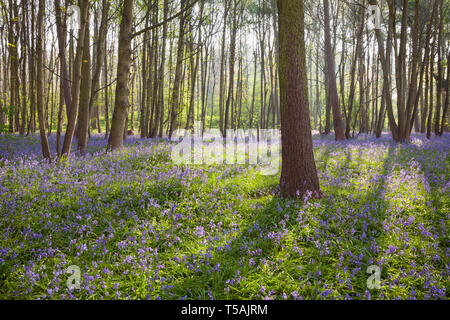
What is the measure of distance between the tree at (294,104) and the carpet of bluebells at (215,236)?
1.71 feet

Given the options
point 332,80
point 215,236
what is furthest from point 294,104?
point 332,80

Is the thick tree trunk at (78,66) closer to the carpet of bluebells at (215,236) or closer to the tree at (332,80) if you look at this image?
the carpet of bluebells at (215,236)

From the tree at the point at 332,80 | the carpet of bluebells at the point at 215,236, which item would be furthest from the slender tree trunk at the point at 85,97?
the tree at the point at 332,80

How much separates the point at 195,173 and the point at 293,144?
2527mm

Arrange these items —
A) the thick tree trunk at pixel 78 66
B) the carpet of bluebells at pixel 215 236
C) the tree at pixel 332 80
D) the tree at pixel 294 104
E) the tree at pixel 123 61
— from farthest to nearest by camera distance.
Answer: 1. the tree at pixel 332 80
2. the tree at pixel 123 61
3. the thick tree trunk at pixel 78 66
4. the tree at pixel 294 104
5. the carpet of bluebells at pixel 215 236

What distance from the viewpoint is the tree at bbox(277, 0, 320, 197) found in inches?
216

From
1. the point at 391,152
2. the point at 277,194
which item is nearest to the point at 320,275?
the point at 277,194

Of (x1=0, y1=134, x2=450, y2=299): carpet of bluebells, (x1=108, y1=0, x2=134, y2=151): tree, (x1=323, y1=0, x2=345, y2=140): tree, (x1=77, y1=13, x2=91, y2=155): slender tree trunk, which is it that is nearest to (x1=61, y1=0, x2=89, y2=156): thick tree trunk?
(x1=77, y1=13, x2=91, y2=155): slender tree trunk

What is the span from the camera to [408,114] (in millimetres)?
12773

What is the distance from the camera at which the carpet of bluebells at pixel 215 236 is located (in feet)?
10.9

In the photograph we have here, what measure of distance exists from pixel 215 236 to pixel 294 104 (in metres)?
3.08

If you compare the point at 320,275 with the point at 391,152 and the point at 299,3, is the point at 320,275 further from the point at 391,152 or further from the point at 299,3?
the point at 391,152

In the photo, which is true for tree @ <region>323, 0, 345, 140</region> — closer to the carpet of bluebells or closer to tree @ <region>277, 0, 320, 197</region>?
the carpet of bluebells
